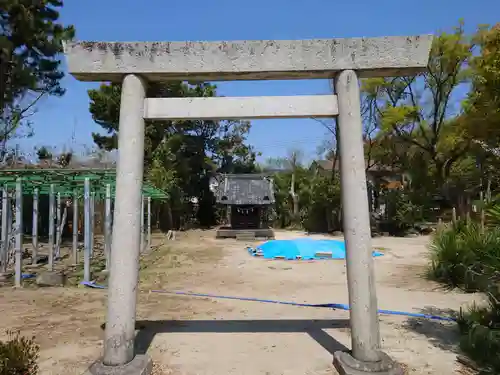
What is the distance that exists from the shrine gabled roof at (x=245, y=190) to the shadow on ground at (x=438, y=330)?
17.3 meters

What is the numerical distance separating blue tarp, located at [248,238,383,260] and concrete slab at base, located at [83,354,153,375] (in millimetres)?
10625

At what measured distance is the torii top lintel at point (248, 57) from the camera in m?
4.36

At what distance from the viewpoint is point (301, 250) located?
16.5 m

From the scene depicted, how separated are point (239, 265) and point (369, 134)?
1867 centimetres

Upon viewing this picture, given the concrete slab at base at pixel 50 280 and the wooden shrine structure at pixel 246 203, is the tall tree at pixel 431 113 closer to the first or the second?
the wooden shrine structure at pixel 246 203

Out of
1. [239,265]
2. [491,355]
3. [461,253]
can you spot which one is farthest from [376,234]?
[491,355]

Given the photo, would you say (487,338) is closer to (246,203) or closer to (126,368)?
(126,368)

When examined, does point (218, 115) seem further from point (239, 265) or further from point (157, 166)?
point (157, 166)

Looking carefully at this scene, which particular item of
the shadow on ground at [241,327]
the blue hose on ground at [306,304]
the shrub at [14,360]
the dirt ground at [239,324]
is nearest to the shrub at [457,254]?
the dirt ground at [239,324]

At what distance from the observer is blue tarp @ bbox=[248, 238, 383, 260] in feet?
48.6

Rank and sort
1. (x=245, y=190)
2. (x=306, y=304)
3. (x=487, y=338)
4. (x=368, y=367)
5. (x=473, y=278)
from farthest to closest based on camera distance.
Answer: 1. (x=245, y=190)
2. (x=473, y=278)
3. (x=306, y=304)
4. (x=487, y=338)
5. (x=368, y=367)

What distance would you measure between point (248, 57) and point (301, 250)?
42.3 ft

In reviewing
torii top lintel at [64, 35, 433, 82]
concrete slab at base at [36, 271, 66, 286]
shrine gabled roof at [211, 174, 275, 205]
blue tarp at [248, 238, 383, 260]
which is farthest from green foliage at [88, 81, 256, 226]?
torii top lintel at [64, 35, 433, 82]

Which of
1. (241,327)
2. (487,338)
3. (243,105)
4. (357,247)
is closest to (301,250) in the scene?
(241,327)
